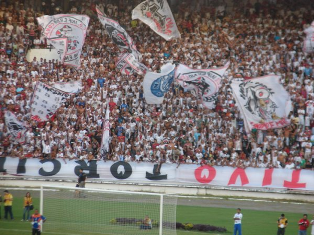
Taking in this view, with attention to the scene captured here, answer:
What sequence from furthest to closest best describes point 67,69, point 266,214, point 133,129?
point 67,69 → point 133,129 → point 266,214

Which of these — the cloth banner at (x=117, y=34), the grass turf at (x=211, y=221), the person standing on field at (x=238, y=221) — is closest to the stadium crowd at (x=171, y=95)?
the cloth banner at (x=117, y=34)

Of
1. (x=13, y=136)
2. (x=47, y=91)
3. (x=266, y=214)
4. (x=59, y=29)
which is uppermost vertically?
(x=59, y=29)

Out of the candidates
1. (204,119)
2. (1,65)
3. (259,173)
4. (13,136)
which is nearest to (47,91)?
(13,136)

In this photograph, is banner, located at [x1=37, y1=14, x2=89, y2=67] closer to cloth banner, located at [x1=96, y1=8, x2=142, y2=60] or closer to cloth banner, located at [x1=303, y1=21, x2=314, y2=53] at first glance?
cloth banner, located at [x1=96, y1=8, x2=142, y2=60]

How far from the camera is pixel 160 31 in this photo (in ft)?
126

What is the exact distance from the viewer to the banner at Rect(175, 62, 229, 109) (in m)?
35.1

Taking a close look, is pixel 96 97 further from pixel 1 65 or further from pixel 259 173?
pixel 259 173

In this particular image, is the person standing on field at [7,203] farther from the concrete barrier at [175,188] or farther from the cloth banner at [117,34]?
the cloth banner at [117,34]

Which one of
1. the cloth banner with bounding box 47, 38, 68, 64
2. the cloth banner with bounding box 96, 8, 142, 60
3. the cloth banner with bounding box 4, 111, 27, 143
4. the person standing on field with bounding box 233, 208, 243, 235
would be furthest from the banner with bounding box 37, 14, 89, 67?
the person standing on field with bounding box 233, 208, 243, 235

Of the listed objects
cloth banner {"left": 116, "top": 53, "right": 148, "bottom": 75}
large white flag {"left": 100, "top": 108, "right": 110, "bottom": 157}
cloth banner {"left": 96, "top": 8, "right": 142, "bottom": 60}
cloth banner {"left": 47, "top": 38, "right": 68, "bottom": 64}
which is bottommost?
large white flag {"left": 100, "top": 108, "right": 110, "bottom": 157}

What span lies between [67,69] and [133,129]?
567 centimetres

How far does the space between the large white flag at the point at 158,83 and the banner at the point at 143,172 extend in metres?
3.52

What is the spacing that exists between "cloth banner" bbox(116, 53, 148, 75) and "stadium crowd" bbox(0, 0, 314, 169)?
115 centimetres

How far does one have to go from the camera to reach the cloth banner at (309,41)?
3842 cm
